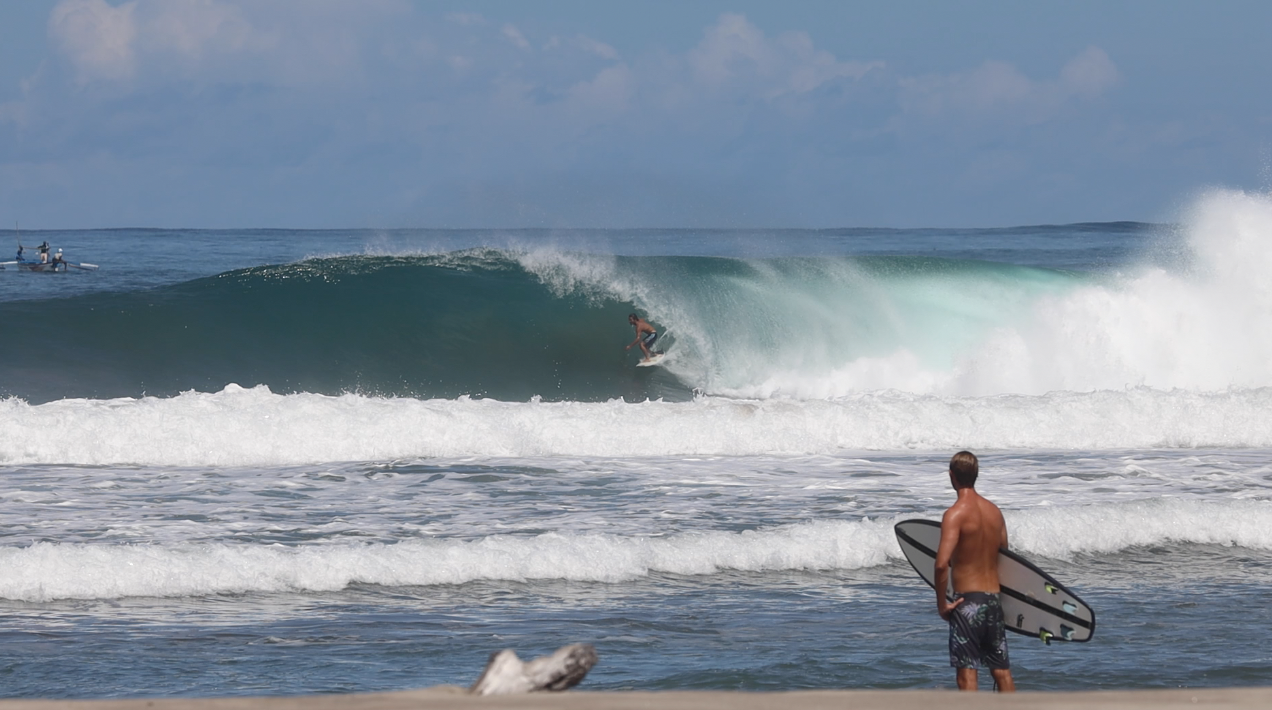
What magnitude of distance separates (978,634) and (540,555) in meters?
3.57

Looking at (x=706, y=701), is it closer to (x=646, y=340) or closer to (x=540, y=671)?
(x=540, y=671)

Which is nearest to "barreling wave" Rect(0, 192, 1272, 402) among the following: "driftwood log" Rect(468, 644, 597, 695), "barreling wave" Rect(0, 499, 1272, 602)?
"barreling wave" Rect(0, 499, 1272, 602)

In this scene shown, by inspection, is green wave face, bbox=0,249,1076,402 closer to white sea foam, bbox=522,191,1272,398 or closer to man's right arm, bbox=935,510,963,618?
white sea foam, bbox=522,191,1272,398

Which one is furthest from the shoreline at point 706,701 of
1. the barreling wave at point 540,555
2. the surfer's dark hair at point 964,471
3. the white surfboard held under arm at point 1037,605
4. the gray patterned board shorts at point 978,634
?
the barreling wave at point 540,555

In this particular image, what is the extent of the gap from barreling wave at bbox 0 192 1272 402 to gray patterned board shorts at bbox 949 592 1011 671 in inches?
510

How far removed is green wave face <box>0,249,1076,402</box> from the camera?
59.8 ft

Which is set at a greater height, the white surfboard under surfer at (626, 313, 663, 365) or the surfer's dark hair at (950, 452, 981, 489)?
the white surfboard under surfer at (626, 313, 663, 365)

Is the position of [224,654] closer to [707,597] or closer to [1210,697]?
[707,597]

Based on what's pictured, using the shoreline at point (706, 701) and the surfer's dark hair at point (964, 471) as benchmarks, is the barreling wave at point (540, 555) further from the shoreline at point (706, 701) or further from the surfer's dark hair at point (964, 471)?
the shoreline at point (706, 701)

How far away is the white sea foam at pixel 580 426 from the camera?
39.6 feet

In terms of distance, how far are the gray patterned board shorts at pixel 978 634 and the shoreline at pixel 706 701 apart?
2.63ft

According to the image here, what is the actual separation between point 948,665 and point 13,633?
16.7ft

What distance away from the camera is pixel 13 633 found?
6.64 metres

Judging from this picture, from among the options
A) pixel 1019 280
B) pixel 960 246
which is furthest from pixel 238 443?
pixel 960 246
